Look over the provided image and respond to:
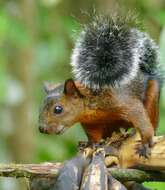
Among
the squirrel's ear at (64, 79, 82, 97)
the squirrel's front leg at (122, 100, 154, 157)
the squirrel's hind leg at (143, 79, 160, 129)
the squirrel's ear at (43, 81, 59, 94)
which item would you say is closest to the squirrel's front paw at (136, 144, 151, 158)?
the squirrel's front leg at (122, 100, 154, 157)

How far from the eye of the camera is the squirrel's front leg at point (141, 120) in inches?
103

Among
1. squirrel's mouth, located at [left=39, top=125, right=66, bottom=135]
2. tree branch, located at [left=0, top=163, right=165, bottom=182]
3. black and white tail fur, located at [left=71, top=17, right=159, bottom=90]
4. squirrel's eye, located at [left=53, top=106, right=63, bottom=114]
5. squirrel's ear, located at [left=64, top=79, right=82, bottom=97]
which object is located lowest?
tree branch, located at [left=0, top=163, right=165, bottom=182]

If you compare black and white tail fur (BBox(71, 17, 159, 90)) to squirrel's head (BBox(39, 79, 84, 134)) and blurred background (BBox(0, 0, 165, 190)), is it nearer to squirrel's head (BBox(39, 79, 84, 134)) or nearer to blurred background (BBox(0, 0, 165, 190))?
squirrel's head (BBox(39, 79, 84, 134))

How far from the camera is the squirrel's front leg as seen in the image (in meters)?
2.61

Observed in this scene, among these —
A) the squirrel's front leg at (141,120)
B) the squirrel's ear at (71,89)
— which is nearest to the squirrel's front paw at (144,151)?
the squirrel's front leg at (141,120)

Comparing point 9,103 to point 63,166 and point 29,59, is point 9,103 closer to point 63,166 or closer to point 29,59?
point 29,59

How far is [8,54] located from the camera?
646 centimetres

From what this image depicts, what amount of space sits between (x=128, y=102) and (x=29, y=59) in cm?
315

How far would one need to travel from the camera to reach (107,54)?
270cm

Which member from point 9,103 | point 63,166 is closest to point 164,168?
point 63,166

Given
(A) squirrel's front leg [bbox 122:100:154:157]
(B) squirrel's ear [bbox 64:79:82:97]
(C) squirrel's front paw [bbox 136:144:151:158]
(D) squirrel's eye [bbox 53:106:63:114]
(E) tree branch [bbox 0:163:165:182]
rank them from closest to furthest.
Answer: (E) tree branch [bbox 0:163:165:182], (C) squirrel's front paw [bbox 136:144:151:158], (A) squirrel's front leg [bbox 122:100:154:157], (B) squirrel's ear [bbox 64:79:82:97], (D) squirrel's eye [bbox 53:106:63:114]

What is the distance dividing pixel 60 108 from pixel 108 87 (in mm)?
243

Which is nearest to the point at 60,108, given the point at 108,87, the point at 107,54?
the point at 108,87

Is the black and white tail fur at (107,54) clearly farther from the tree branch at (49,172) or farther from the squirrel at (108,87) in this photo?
the tree branch at (49,172)
